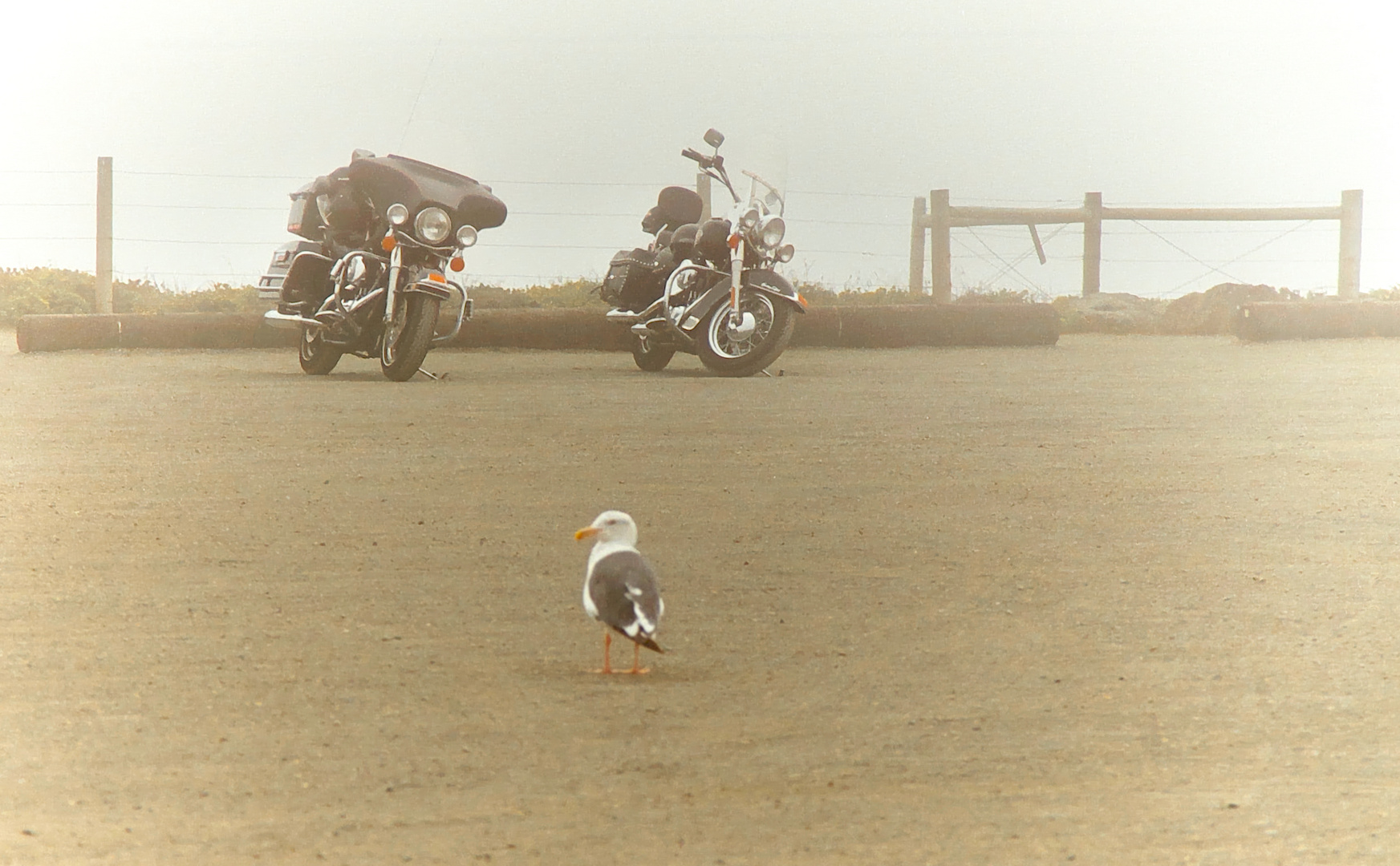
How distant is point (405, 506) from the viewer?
4891mm

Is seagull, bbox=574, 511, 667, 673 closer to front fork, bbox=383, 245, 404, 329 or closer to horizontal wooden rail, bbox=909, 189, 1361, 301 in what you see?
front fork, bbox=383, 245, 404, 329

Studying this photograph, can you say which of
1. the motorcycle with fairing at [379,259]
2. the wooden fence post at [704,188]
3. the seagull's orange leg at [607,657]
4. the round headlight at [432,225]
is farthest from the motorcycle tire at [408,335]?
the wooden fence post at [704,188]

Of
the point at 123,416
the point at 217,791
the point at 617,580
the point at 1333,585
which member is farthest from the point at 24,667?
the point at 123,416

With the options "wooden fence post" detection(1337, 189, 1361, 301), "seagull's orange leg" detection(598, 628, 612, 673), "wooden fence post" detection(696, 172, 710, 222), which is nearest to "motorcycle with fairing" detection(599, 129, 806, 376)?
"wooden fence post" detection(696, 172, 710, 222)

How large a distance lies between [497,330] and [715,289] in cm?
280

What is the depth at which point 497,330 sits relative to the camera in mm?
12289

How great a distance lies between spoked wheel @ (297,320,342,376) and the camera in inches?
386

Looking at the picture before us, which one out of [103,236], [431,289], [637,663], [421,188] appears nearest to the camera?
[637,663]

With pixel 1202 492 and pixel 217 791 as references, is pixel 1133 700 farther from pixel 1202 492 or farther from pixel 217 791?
pixel 1202 492

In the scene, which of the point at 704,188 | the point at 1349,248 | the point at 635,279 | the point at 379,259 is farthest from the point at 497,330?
the point at 1349,248

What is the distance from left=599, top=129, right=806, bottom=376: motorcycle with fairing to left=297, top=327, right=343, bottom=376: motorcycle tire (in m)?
1.87

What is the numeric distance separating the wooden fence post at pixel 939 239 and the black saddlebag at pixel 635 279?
821 centimetres

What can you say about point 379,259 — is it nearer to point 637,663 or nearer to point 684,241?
point 684,241

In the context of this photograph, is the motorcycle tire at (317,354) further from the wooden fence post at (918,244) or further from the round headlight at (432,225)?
the wooden fence post at (918,244)
